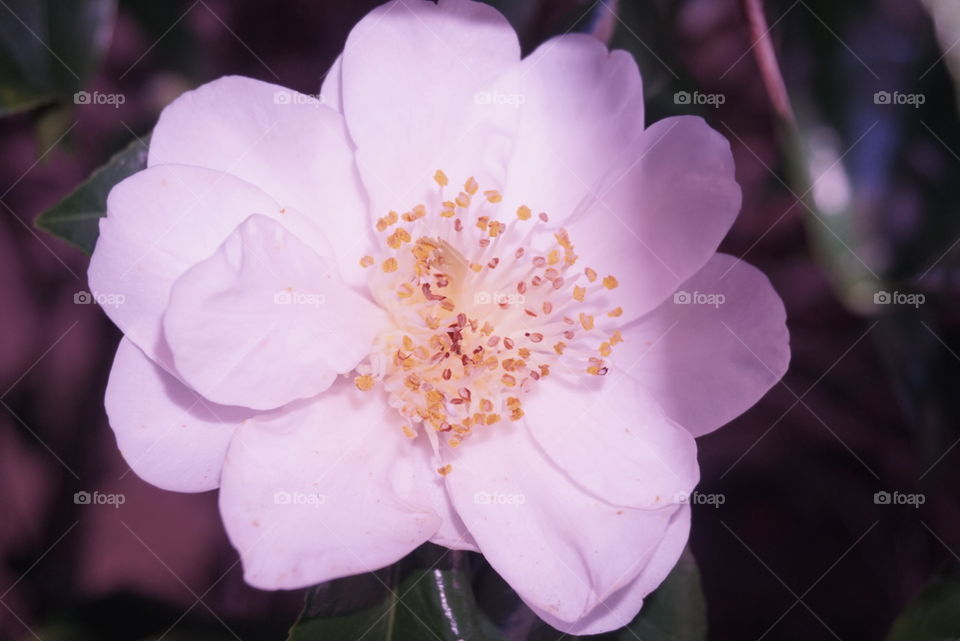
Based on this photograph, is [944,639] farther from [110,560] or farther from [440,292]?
[110,560]

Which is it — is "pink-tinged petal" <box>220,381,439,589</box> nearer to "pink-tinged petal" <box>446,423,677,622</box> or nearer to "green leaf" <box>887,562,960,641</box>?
"pink-tinged petal" <box>446,423,677,622</box>

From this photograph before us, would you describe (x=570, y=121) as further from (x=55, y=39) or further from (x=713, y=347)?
(x=55, y=39)

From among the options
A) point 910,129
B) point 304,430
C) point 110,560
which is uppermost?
point 910,129

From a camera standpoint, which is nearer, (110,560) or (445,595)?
(445,595)

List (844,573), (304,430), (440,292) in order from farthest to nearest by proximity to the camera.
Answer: (844,573)
(440,292)
(304,430)

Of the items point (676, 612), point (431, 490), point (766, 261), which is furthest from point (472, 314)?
point (766, 261)

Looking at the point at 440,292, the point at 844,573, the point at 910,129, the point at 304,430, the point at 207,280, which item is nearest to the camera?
the point at 207,280

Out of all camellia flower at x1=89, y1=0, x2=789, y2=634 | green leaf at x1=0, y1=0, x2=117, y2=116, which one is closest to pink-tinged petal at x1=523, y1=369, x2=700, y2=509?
camellia flower at x1=89, y1=0, x2=789, y2=634

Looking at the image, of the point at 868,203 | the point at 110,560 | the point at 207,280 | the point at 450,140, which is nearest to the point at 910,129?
the point at 868,203
